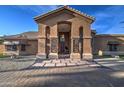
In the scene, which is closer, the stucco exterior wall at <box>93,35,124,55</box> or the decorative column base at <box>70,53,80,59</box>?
the decorative column base at <box>70,53,80,59</box>

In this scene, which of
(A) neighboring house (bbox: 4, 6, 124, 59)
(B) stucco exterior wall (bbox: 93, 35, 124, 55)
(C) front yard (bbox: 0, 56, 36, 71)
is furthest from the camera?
(B) stucco exterior wall (bbox: 93, 35, 124, 55)

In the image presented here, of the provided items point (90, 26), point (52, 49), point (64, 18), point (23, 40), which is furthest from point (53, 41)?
point (23, 40)

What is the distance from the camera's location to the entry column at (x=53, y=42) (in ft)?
63.5

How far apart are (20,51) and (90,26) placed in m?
10.8

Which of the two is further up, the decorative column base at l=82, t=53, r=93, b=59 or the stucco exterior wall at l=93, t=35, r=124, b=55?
the stucco exterior wall at l=93, t=35, r=124, b=55

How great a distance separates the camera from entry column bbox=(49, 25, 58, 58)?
63.5 feet

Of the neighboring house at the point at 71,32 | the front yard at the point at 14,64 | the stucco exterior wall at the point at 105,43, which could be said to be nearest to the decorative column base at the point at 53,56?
the neighboring house at the point at 71,32

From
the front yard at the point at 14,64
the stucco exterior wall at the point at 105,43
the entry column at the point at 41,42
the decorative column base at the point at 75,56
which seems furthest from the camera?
the stucco exterior wall at the point at 105,43

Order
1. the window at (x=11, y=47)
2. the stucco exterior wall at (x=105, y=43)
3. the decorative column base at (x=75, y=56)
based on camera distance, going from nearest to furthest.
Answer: the decorative column base at (x=75, y=56) < the stucco exterior wall at (x=105, y=43) < the window at (x=11, y=47)

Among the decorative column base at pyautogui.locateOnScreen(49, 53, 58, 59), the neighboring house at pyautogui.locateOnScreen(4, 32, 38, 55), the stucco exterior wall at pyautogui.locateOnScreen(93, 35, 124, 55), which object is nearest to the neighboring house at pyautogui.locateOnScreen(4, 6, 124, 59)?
the decorative column base at pyautogui.locateOnScreen(49, 53, 58, 59)

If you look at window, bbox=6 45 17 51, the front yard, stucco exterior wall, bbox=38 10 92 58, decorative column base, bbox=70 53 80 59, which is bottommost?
the front yard

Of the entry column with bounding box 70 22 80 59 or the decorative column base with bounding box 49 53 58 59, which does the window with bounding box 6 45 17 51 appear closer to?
the decorative column base with bounding box 49 53 58 59

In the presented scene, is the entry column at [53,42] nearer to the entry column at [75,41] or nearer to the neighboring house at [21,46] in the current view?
the entry column at [75,41]
